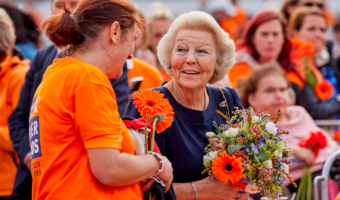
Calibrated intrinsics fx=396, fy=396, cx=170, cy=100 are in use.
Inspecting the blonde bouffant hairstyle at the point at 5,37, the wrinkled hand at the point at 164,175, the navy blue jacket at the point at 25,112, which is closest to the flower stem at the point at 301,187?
the navy blue jacket at the point at 25,112

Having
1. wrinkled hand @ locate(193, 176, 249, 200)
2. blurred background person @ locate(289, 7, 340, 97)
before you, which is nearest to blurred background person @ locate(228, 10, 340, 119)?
blurred background person @ locate(289, 7, 340, 97)

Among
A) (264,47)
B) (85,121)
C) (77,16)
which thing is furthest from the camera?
(264,47)

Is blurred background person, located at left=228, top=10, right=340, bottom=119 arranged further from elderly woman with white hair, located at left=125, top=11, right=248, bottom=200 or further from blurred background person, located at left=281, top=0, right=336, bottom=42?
elderly woman with white hair, located at left=125, top=11, right=248, bottom=200

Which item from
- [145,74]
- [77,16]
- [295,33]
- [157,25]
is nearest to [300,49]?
[295,33]

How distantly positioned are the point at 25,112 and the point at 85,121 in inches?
73.4

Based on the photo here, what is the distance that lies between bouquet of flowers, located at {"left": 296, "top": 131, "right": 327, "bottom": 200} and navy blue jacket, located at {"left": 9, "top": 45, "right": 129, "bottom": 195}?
210cm

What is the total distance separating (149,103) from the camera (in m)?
2.15

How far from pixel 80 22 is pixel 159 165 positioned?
85cm

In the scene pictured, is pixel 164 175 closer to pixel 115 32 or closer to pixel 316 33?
pixel 115 32

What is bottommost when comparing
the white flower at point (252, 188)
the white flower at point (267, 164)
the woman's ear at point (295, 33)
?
the white flower at point (252, 188)

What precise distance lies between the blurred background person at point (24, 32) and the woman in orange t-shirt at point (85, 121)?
3.58 metres

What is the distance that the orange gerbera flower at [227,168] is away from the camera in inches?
98.7

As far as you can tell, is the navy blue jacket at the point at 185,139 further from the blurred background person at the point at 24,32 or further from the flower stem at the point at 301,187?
the blurred background person at the point at 24,32

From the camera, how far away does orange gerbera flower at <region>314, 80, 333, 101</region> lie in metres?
5.50
